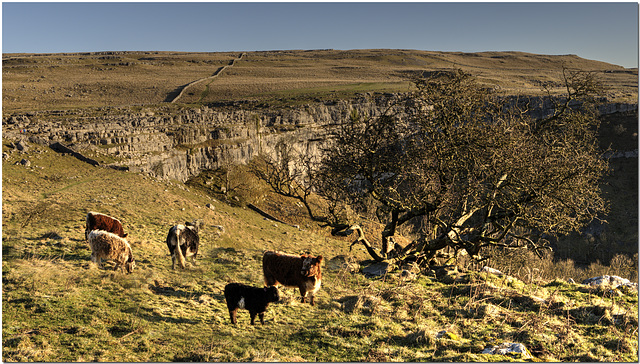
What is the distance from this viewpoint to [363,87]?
126 metres

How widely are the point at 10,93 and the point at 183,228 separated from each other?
126 meters

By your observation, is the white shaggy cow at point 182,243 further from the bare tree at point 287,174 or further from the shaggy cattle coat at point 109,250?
the bare tree at point 287,174

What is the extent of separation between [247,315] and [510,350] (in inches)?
295

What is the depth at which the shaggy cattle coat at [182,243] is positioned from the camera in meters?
15.1

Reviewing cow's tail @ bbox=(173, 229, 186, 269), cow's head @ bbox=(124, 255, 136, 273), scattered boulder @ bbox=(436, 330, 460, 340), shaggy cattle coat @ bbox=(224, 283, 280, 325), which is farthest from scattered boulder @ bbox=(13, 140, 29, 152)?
scattered boulder @ bbox=(436, 330, 460, 340)

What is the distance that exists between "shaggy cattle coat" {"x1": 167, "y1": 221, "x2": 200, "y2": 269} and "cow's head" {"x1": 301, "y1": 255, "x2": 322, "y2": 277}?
609 cm

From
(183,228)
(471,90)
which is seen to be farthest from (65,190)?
(471,90)

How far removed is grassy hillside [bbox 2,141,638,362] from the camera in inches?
355

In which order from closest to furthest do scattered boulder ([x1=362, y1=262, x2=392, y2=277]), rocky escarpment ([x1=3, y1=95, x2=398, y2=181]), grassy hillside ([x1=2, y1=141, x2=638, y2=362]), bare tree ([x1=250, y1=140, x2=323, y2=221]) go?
1. grassy hillside ([x1=2, y1=141, x2=638, y2=362])
2. scattered boulder ([x1=362, y1=262, x2=392, y2=277])
3. bare tree ([x1=250, y1=140, x2=323, y2=221])
4. rocky escarpment ([x1=3, y1=95, x2=398, y2=181])

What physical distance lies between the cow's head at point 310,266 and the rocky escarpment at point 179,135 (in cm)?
1262

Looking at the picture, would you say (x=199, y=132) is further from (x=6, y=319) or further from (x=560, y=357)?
(x=560, y=357)

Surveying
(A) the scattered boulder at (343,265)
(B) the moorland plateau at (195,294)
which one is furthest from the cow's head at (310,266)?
(A) the scattered boulder at (343,265)

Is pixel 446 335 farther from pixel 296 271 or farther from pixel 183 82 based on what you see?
pixel 183 82

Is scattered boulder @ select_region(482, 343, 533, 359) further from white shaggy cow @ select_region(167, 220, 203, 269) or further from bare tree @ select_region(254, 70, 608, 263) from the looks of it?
white shaggy cow @ select_region(167, 220, 203, 269)
